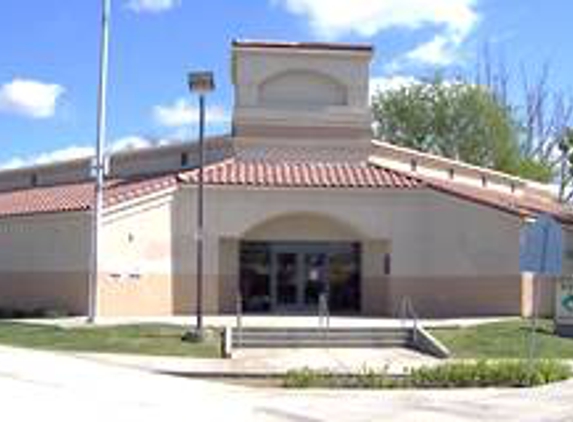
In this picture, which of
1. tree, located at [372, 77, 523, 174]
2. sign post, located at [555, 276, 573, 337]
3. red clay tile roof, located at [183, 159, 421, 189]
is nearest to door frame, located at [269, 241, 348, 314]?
red clay tile roof, located at [183, 159, 421, 189]

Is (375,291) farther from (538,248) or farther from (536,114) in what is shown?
(536,114)

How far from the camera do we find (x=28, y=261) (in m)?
38.7

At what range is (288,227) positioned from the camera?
39.7 metres

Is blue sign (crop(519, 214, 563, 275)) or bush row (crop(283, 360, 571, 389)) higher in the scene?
blue sign (crop(519, 214, 563, 275))

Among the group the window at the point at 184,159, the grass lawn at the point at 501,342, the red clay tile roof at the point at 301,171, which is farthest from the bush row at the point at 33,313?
the grass lawn at the point at 501,342

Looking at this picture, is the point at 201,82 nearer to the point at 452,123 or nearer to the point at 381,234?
the point at 381,234

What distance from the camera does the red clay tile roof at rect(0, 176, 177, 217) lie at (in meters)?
37.3

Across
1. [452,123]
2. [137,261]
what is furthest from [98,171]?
[452,123]

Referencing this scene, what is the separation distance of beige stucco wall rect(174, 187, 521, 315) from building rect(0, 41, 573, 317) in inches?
1.7

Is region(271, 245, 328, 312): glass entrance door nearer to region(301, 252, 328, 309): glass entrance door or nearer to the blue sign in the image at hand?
region(301, 252, 328, 309): glass entrance door

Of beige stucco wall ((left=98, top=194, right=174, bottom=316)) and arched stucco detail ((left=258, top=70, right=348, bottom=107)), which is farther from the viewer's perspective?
arched stucco detail ((left=258, top=70, right=348, bottom=107))

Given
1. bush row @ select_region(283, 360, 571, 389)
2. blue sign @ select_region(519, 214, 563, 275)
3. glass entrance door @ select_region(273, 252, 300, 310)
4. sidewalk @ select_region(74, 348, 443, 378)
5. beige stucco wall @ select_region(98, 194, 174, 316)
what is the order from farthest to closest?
glass entrance door @ select_region(273, 252, 300, 310) < beige stucco wall @ select_region(98, 194, 174, 316) < sidewalk @ select_region(74, 348, 443, 378) < bush row @ select_region(283, 360, 571, 389) < blue sign @ select_region(519, 214, 563, 275)

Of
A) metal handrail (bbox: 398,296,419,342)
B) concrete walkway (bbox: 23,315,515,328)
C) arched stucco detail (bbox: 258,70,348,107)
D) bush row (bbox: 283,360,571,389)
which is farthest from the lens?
arched stucco detail (bbox: 258,70,348,107)

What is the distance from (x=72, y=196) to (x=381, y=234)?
35.4ft
